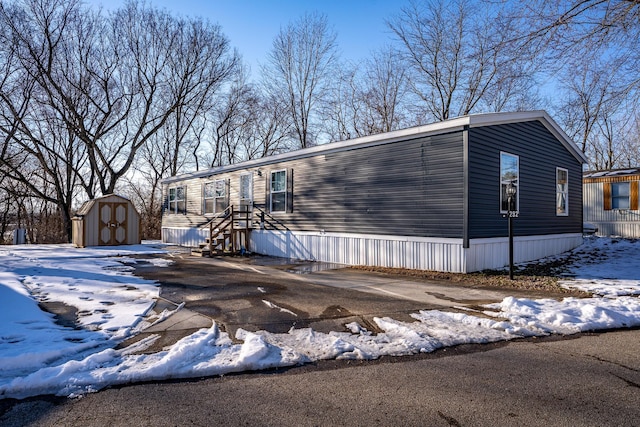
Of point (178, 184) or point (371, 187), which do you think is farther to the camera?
point (178, 184)

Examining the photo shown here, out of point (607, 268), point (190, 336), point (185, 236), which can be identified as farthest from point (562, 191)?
point (185, 236)

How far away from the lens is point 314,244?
12625 millimetres

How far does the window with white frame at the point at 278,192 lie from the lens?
45.1 ft

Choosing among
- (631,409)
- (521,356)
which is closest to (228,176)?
(521,356)

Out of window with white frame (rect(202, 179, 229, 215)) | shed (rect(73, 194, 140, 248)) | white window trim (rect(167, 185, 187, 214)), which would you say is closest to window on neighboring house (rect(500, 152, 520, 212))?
window with white frame (rect(202, 179, 229, 215))

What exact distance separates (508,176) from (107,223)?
16252mm

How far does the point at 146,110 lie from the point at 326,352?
27375 millimetres

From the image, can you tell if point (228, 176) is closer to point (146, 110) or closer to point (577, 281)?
point (577, 281)

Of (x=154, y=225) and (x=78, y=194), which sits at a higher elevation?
(x=78, y=194)

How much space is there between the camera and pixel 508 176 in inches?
410

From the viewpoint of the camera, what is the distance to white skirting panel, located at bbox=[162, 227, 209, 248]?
57.6 ft

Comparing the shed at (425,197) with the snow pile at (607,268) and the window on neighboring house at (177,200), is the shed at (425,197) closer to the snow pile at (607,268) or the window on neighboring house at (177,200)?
the snow pile at (607,268)

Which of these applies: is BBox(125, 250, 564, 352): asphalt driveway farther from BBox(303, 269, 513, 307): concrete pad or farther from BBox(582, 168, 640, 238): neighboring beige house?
BBox(582, 168, 640, 238): neighboring beige house

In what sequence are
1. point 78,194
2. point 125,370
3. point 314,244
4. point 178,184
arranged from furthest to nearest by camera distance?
point 78,194 < point 178,184 < point 314,244 < point 125,370
